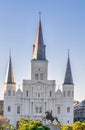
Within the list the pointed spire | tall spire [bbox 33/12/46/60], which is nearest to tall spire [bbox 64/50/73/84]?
tall spire [bbox 33/12/46/60]

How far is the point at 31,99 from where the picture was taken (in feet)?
324

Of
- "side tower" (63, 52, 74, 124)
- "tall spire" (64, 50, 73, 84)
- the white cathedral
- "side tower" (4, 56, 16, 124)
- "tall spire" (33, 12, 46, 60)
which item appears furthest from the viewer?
"tall spire" (33, 12, 46, 60)

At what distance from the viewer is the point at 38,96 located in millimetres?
99250

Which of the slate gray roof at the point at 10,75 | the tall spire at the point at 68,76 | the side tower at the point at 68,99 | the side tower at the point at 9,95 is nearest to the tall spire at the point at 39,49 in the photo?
the tall spire at the point at 68,76

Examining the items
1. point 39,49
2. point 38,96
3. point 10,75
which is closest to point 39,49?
point 39,49

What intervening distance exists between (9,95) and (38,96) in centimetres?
538

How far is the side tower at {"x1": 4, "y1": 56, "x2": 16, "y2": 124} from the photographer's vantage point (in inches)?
3831

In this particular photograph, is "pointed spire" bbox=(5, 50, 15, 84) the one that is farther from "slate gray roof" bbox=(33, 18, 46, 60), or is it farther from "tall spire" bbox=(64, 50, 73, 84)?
"tall spire" bbox=(64, 50, 73, 84)

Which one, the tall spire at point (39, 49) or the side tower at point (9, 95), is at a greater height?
the tall spire at point (39, 49)

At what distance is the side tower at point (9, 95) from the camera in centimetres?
9731

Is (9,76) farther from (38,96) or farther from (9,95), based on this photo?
(38,96)

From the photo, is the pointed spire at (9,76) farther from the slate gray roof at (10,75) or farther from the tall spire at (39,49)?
the tall spire at (39,49)

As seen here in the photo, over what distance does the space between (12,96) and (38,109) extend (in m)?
5.26

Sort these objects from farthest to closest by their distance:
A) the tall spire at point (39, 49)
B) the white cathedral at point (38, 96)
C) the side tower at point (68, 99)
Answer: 1. the tall spire at point (39, 49)
2. the side tower at point (68, 99)
3. the white cathedral at point (38, 96)
